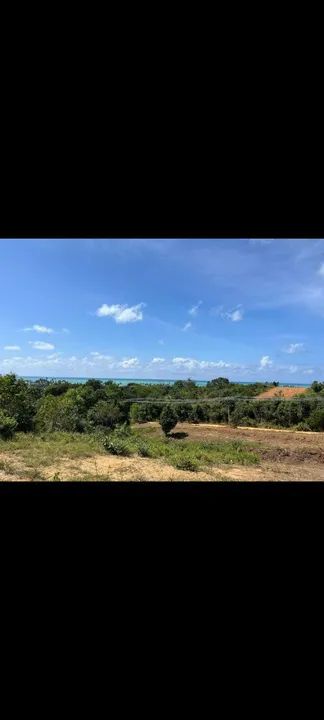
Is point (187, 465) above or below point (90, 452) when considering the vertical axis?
below

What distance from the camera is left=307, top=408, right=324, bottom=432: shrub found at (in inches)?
516

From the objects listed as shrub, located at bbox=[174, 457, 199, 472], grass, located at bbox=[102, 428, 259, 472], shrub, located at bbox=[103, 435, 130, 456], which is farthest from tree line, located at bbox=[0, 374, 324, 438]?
shrub, located at bbox=[174, 457, 199, 472]

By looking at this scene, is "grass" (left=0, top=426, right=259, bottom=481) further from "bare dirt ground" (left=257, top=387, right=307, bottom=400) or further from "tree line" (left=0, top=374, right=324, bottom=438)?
"bare dirt ground" (left=257, top=387, right=307, bottom=400)

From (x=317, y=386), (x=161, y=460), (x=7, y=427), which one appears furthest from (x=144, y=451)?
(x=317, y=386)

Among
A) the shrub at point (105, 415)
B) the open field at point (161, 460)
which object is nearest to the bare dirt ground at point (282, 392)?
the open field at point (161, 460)

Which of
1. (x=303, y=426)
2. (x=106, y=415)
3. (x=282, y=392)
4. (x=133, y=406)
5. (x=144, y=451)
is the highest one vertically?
(x=282, y=392)

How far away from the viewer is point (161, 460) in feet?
24.4

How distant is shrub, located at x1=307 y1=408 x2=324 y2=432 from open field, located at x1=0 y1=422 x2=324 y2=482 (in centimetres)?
243

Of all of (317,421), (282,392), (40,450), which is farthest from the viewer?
(282,392)

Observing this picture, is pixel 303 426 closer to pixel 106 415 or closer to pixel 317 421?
pixel 317 421

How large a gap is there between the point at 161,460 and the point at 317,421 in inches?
325

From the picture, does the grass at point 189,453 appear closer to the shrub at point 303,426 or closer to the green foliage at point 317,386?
the shrub at point 303,426
